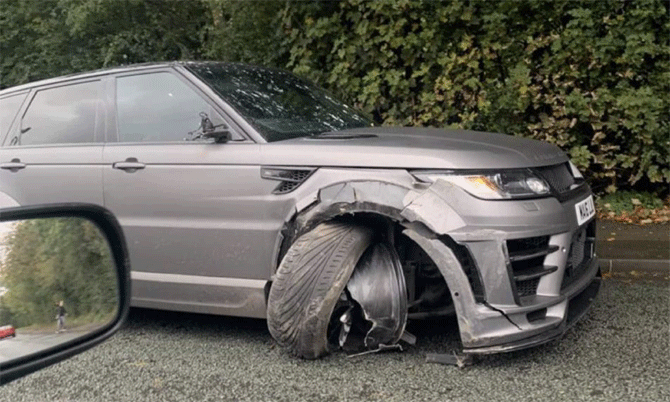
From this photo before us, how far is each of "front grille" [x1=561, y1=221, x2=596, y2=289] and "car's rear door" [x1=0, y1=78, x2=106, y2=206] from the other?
292cm

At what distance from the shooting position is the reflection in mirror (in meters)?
1.50

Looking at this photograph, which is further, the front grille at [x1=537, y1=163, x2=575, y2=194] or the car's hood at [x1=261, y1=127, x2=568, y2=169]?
the front grille at [x1=537, y1=163, x2=575, y2=194]

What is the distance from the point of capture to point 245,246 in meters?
3.66

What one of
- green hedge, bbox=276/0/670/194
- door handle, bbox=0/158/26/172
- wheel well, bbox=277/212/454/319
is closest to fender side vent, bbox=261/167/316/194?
wheel well, bbox=277/212/454/319

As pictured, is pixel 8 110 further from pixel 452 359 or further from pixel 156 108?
pixel 452 359

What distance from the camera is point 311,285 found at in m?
3.35

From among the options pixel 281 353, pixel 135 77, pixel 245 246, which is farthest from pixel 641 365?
pixel 135 77

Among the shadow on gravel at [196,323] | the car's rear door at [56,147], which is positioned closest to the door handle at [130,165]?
the car's rear door at [56,147]

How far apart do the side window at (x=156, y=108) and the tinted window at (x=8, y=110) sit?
3.27ft

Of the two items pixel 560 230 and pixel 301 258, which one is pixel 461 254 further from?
pixel 301 258

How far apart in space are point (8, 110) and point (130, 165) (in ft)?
4.85

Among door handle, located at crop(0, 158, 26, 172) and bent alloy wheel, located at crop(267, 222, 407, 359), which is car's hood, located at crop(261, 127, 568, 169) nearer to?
bent alloy wheel, located at crop(267, 222, 407, 359)

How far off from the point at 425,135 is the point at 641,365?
5.73ft

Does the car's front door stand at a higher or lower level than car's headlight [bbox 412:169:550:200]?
lower
